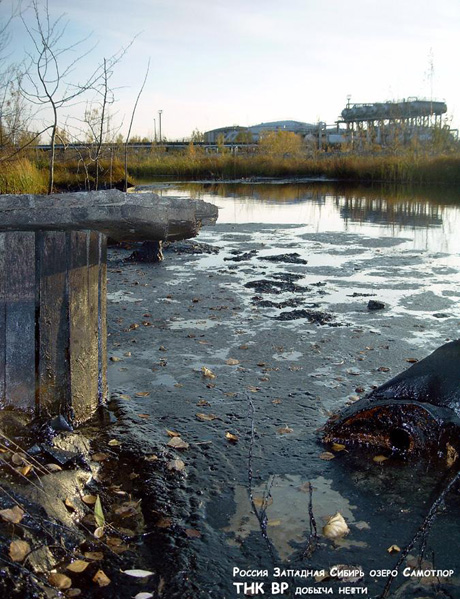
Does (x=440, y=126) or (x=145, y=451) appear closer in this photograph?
(x=145, y=451)

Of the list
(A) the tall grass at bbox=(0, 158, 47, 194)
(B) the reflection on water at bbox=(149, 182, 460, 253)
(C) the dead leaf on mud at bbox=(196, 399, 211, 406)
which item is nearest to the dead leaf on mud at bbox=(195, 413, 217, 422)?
(C) the dead leaf on mud at bbox=(196, 399, 211, 406)

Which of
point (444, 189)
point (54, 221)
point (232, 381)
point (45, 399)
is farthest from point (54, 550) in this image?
point (444, 189)

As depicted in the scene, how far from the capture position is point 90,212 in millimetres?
3668

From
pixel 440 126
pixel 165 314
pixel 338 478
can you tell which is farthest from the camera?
pixel 440 126

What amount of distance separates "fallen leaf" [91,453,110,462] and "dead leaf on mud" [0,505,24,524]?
0.85m

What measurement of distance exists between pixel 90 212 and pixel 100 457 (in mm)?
1443

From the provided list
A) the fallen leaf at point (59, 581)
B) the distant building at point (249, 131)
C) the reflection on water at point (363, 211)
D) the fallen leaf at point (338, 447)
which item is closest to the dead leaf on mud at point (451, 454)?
the fallen leaf at point (338, 447)

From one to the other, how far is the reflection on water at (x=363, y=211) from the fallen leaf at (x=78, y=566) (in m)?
10.2

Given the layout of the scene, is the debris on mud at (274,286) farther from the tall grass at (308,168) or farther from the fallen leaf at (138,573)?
the tall grass at (308,168)

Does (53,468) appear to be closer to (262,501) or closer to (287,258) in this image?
(262,501)

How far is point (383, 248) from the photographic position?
1191 cm

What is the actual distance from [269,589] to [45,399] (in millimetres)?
1966

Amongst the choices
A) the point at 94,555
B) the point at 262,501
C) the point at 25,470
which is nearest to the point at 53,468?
the point at 25,470

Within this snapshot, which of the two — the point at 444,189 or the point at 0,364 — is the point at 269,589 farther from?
the point at 444,189
